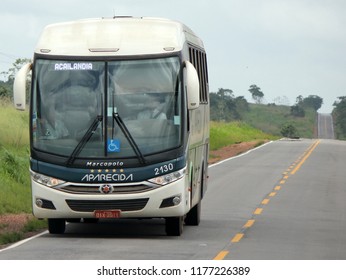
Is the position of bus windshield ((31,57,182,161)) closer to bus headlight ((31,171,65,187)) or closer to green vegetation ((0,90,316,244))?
bus headlight ((31,171,65,187))

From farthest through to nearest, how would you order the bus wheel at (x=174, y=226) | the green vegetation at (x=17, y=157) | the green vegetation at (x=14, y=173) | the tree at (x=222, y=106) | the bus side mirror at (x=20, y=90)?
the tree at (x=222, y=106)
the green vegetation at (x=17, y=157)
the green vegetation at (x=14, y=173)
the bus wheel at (x=174, y=226)
the bus side mirror at (x=20, y=90)

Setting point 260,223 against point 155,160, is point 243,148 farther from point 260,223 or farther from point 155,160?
point 155,160

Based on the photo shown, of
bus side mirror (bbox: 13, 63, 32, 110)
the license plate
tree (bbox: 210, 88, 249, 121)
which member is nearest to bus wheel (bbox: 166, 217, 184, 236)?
the license plate

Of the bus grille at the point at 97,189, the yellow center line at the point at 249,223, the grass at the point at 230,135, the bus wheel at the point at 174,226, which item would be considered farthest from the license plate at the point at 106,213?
the grass at the point at 230,135

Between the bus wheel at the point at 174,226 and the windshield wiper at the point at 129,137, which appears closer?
the windshield wiper at the point at 129,137

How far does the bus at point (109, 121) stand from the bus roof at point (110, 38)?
0.05ft

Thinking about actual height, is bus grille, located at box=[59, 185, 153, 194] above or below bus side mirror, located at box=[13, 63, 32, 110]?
below

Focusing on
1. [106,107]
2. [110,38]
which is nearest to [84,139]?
[106,107]

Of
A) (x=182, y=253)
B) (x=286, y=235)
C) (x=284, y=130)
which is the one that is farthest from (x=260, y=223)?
(x=284, y=130)

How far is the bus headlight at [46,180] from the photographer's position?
19.7 meters

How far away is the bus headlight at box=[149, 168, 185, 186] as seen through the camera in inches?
776

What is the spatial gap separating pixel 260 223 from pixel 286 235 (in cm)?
256

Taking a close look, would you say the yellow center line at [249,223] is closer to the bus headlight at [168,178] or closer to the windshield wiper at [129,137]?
the bus headlight at [168,178]

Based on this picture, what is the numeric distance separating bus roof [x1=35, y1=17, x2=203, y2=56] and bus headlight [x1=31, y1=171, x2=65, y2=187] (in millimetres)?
2024
